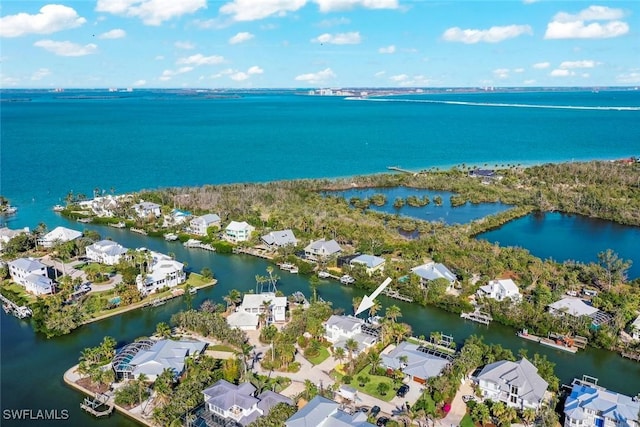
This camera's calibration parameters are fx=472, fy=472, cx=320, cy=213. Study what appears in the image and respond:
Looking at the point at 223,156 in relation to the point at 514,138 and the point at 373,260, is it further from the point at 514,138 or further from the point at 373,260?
the point at 514,138

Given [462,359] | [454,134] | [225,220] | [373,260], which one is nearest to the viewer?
[462,359]

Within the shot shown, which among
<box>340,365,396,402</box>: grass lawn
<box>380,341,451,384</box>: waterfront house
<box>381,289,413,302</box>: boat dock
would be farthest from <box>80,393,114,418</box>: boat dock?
<box>381,289,413,302</box>: boat dock

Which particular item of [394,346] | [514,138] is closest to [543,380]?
[394,346]

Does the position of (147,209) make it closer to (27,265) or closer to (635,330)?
(27,265)

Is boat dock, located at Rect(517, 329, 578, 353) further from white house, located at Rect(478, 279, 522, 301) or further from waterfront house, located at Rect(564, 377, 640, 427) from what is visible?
waterfront house, located at Rect(564, 377, 640, 427)

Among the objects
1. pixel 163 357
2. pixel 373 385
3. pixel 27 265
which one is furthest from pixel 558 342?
pixel 27 265

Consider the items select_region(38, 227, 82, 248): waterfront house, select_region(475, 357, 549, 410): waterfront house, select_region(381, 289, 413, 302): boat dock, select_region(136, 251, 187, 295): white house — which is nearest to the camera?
select_region(475, 357, 549, 410): waterfront house

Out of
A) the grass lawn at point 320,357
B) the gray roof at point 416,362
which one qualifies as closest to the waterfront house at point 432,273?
the gray roof at point 416,362
